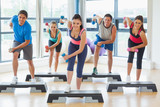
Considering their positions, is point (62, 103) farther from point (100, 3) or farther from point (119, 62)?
point (100, 3)

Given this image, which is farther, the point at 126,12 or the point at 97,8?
the point at 97,8

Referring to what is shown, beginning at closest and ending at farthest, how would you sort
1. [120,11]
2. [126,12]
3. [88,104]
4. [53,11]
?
[88,104]
[126,12]
[120,11]
[53,11]

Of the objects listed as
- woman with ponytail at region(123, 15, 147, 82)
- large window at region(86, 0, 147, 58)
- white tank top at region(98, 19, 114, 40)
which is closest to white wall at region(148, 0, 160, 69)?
large window at region(86, 0, 147, 58)

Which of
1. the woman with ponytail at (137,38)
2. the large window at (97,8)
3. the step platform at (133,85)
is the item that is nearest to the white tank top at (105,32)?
the woman with ponytail at (137,38)

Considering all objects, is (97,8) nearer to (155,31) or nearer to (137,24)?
(155,31)

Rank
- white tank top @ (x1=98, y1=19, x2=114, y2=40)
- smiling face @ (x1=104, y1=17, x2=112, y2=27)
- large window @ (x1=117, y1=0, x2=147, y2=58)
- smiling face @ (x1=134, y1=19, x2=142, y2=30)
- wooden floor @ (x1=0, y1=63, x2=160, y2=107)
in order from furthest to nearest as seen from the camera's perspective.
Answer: large window @ (x1=117, y1=0, x2=147, y2=58), white tank top @ (x1=98, y1=19, x2=114, y2=40), smiling face @ (x1=104, y1=17, x2=112, y2=27), smiling face @ (x1=134, y1=19, x2=142, y2=30), wooden floor @ (x1=0, y1=63, x2=160, y2=107)

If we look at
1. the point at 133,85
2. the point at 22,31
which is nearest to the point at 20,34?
the point at 22,31

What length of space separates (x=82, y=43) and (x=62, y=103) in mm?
951

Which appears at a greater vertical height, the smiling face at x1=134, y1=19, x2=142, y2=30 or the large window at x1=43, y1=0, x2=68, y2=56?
the large window at x1=43, y1=0, x2=68, y2=56

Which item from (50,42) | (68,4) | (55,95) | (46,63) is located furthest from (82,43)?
(68,4)

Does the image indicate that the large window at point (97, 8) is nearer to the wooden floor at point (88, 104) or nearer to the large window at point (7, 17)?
the large window at point (7, 17)

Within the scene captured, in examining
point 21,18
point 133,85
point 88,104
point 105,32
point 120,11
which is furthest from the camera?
point 120,11

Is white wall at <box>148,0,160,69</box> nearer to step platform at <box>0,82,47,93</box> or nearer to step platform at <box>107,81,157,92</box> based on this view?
step platform at <box>107,81,157,92</box>

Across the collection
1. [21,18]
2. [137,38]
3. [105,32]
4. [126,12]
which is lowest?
[137,38]
